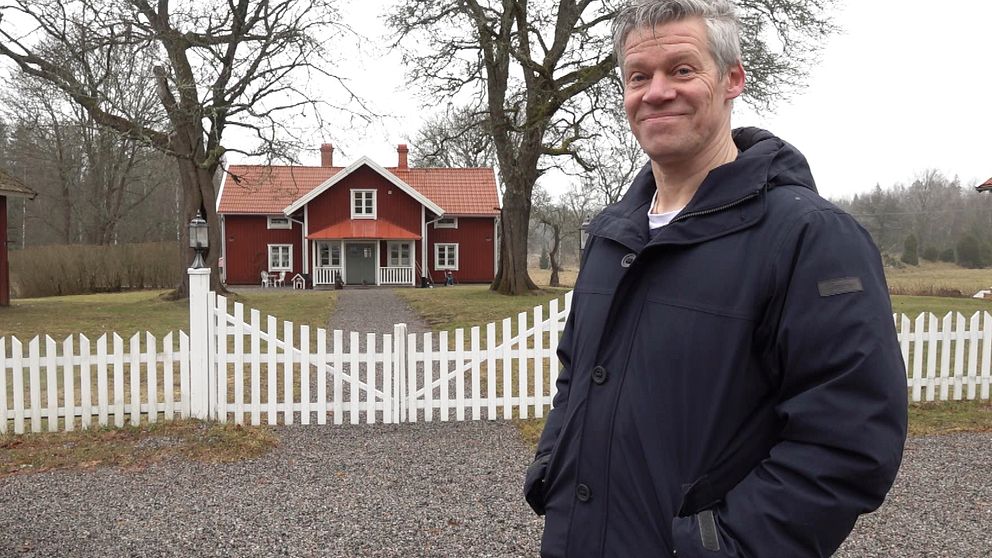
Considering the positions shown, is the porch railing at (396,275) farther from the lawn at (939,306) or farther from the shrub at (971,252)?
the shrub at (971,252)

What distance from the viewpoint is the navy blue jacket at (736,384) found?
137cm

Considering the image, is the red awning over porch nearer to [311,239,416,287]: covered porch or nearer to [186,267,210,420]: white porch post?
[311,239,416,287]: covered porch

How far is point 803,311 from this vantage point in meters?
1.41

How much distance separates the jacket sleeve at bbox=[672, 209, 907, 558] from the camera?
1.36 meters

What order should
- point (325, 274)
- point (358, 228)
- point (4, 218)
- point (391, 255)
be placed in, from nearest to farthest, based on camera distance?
1. point (4, 218)
2. point (358, 228)
3. point (325, 274)
4. point (391, 255)

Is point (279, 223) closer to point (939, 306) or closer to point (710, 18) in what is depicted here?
point (939, 306)

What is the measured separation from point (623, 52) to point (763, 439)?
0.99 meters

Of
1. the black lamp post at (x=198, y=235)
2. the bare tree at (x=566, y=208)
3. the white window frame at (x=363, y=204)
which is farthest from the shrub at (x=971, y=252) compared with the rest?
the black lamp post at (x=198, y=235)

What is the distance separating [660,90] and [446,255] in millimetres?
33507

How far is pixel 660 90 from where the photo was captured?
1652 millimetres

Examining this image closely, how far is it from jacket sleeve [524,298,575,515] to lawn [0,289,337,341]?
1362cm

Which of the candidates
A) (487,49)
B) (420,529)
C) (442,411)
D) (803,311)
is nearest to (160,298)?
(487,49)

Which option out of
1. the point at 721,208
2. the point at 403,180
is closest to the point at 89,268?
the point at 403,180

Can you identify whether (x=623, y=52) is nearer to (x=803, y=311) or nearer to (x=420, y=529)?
(x=803, y=311)
